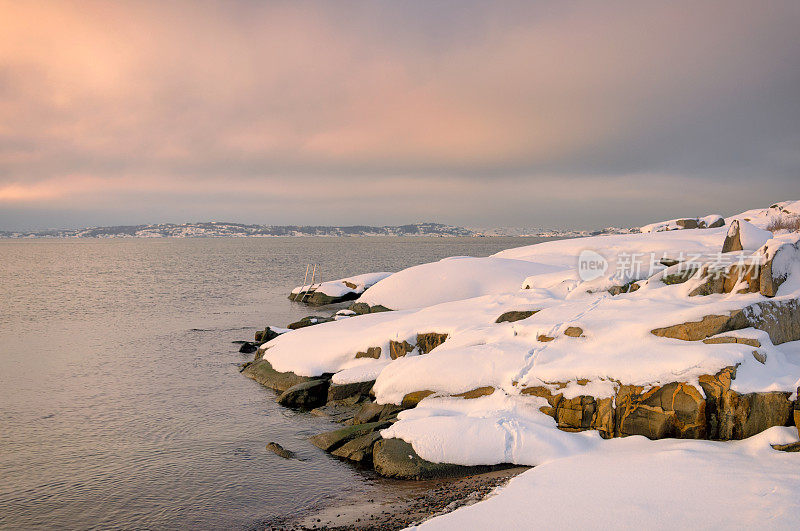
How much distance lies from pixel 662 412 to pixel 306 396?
36.8 ft

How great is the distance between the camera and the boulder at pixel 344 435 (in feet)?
43.7

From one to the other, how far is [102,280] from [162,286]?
16189mm

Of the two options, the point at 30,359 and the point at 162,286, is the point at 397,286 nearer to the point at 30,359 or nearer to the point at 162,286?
the point at 30,359

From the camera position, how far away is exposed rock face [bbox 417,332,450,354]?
56.1ft

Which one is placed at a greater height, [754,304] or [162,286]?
[754,304]

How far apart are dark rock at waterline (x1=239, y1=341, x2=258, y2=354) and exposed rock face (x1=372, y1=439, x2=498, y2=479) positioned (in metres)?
15.7

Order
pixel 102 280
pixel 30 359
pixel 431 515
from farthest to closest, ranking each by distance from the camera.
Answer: pixel 102 280 → pixel 30 359 → pixel 431 515

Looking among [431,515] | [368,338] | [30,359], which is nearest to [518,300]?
[368,338]

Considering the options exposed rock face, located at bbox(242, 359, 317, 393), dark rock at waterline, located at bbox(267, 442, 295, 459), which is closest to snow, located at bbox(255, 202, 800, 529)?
exposed rock face, located at bbox(242, 359, 317, 393)

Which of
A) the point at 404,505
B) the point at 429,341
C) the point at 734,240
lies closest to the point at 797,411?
the point at 404,505

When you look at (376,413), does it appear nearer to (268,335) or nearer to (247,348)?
(247,348)

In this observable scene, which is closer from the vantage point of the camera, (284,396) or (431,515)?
(431,515)

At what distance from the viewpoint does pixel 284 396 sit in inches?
699

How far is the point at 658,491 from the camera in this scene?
832cm
